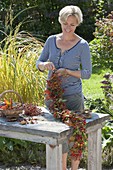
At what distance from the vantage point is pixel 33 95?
5.72 meters

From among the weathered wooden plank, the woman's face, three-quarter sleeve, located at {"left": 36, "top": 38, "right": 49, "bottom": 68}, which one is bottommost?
the weathered wooden plank

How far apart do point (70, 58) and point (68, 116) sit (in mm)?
539

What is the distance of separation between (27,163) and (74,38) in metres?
1.64

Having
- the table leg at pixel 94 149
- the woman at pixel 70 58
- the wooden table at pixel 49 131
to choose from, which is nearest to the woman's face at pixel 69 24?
the woman at pixel 70 58

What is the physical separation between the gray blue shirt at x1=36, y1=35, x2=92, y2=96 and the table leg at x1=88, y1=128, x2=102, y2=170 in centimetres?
40

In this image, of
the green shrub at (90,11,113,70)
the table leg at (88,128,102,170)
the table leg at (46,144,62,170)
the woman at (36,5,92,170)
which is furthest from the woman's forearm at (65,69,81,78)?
the green shrub at (90,11,113,70)

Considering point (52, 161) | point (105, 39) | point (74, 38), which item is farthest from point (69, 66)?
point (105, 39)

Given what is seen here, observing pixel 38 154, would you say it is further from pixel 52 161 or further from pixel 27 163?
pixel 52 161

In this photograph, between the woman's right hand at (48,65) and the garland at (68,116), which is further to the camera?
the woman's right hand at (48,65)

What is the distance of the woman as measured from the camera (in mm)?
3987

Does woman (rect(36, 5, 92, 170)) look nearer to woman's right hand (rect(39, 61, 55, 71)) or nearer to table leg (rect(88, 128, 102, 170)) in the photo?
woman's right hand (rect(39, 61, 55, 71))

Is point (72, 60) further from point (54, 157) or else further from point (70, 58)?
point (54, 157)

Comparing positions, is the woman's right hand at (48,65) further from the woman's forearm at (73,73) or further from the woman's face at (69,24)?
the woman's face at (69,24)

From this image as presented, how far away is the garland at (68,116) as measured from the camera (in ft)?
12.3
